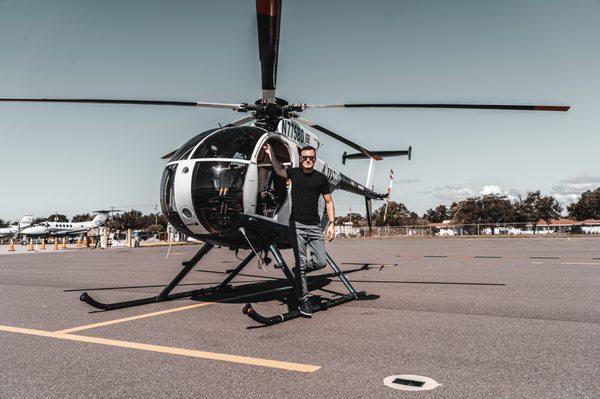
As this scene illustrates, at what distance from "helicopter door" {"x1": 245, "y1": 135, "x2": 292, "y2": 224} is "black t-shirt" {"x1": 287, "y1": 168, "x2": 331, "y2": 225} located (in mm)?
560

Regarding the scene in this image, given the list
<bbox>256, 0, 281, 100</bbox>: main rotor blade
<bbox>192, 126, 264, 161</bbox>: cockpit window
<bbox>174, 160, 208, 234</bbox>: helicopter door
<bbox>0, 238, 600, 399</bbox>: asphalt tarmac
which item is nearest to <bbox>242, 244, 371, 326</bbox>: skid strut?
<bbox>0, 238, 600, 399</bbox>: asphalt tarmac

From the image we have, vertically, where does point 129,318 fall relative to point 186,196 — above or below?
below

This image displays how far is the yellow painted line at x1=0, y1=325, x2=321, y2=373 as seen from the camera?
147 inches

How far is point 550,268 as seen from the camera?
41.1 feet

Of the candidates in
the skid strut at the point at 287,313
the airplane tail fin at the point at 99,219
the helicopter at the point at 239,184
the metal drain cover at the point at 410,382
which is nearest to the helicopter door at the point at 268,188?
the helicopter at the point at 239,184

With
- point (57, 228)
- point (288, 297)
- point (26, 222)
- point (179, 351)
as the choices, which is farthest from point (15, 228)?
point (179, 351)

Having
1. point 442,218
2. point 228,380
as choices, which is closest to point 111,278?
point 228,380

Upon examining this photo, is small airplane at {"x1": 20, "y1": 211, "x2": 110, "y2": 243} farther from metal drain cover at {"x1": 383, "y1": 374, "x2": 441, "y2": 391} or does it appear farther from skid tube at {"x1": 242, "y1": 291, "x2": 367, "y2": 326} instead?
metal drain cover at {"x1": 383, "y1": 374, "x2": 441, "y2": 391}

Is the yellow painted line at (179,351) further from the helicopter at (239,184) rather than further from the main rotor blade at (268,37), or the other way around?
the main rotor blade at (268,37)

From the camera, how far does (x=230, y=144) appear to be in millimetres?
6344

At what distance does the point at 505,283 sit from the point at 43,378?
8.46m

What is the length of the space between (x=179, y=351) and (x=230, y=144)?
3.03m

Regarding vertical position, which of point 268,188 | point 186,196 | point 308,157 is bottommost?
point 186,196

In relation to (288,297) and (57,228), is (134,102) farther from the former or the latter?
(57,228)
